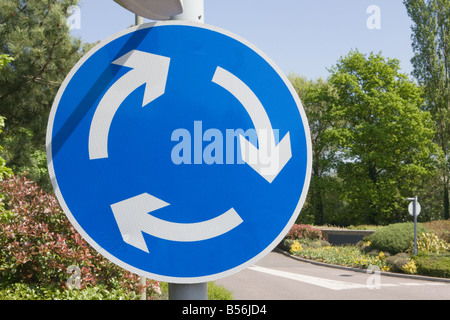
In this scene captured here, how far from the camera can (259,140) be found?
3.66 ft

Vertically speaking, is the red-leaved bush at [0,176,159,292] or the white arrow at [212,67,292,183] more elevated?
the white arrow at [212,67,292,183]

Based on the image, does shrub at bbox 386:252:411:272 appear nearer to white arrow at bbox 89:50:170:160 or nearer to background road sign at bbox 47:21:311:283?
background road sign at bbox 47:21:311:283

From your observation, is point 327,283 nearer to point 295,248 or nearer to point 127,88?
point 295,248

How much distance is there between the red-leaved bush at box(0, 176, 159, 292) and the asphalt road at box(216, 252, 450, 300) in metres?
4.24

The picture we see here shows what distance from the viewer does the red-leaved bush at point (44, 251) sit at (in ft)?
23.2

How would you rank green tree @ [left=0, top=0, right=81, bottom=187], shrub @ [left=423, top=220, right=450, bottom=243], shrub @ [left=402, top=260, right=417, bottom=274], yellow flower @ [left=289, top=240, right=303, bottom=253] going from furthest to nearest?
yellow flower @ [left=289, top=240, right=303, bottom=253] → shrub @ [left=423, top=220, right=450, bottom=243] → shrub @ [left=402, top=260, right=417, bottom=274] → green tree @ [left=0, top=0, right=81, bottom=187]

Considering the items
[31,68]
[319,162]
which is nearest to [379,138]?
[319,162]

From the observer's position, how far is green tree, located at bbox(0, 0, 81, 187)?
12367 mm

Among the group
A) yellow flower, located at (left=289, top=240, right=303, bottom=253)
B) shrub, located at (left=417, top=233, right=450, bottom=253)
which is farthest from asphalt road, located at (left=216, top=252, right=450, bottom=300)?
yellow flower, located at (left=289, top=240, right=303, bottom=253)

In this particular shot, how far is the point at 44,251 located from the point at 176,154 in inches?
263

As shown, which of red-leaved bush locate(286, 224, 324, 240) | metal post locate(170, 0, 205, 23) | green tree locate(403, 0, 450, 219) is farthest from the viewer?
green tree locate(403, 0, 450, 219)

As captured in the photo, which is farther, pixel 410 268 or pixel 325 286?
pixel 410 268

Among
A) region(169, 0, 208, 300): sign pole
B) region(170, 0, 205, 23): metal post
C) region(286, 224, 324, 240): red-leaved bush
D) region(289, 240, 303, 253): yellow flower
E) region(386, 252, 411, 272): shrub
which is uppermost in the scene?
region(170, 0, 205, 23): metal post
